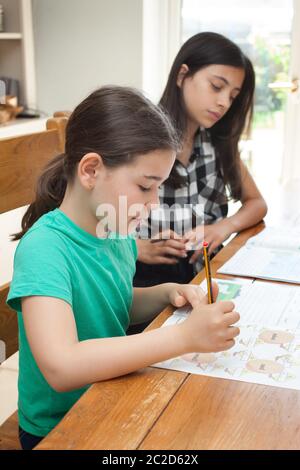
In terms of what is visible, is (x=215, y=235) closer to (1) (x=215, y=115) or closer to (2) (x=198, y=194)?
(2) (x=198, y=194)

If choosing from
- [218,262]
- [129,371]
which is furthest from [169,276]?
[129,371]

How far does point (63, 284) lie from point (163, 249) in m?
0.48

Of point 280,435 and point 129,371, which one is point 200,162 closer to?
point 129,371

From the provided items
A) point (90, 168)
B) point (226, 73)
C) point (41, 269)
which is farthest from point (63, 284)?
point (226, 73)

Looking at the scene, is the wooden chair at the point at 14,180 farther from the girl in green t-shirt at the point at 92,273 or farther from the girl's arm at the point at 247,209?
the girl's arm at the point at 247,209

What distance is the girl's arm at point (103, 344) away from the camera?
684 millimetres

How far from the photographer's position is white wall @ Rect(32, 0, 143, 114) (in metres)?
2.51

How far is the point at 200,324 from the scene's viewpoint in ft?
2.31

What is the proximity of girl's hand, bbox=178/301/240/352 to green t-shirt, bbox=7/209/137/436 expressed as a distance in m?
0.17

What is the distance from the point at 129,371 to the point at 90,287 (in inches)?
8.3

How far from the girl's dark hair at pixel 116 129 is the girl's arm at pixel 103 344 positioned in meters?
0.25

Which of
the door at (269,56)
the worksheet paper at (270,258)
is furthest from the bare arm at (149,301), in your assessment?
the door at (269,56)

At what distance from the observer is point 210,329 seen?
70cm
